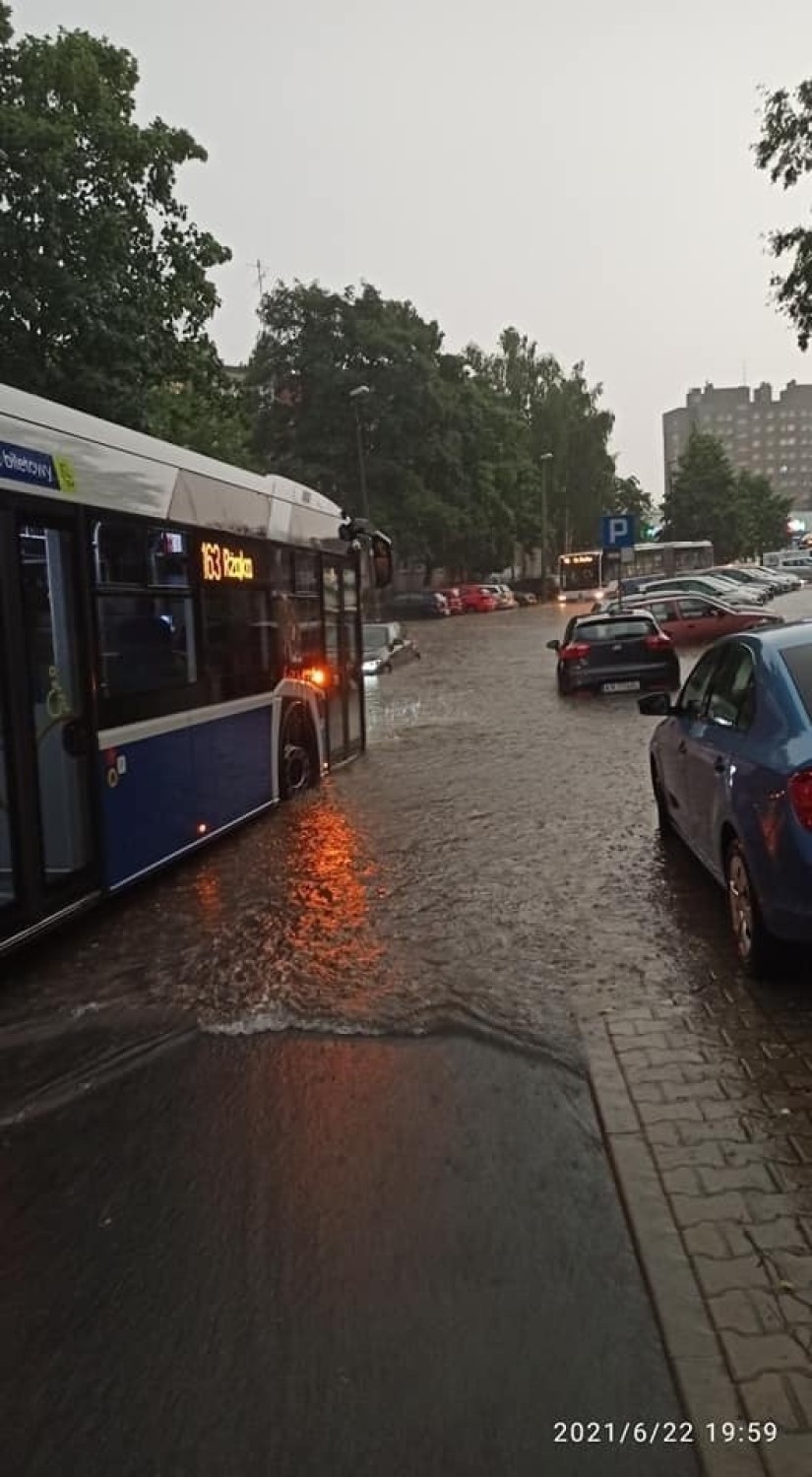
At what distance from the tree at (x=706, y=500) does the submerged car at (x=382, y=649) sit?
6771 cm

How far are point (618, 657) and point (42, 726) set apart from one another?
15.0m

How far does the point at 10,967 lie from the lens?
20.4 ft

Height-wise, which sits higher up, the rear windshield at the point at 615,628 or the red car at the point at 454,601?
the red car at the point at 454,601

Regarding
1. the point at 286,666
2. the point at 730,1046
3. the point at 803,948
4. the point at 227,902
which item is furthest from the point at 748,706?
the point at 286,666

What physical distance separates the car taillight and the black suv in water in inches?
578

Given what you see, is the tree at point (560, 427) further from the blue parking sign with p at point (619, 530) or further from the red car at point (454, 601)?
the blue parking sign with p at point (619, 530)

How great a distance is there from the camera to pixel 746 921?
5.53m

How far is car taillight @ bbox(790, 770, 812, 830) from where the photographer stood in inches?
187

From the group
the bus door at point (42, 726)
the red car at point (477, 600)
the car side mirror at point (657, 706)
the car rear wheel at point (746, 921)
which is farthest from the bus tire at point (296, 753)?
the red car at point (477, 600)

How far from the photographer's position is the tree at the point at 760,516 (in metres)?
104

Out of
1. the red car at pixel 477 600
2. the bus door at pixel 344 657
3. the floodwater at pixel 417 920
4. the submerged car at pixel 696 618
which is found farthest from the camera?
the red car at pixel 477 600

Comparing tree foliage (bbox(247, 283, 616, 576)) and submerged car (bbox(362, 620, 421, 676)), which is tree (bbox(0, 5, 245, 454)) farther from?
tree foliage (bbox(247, 283, 616, 576))

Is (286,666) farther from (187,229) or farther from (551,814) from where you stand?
(187,229)
